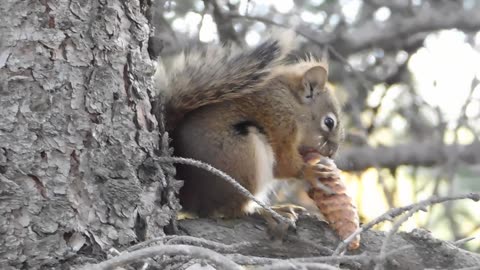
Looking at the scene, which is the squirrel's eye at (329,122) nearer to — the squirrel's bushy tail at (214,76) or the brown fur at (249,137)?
the brown fur at (249,137)

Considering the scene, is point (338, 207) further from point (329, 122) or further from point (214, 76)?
point (329, 122)

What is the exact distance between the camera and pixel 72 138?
4.96 ft

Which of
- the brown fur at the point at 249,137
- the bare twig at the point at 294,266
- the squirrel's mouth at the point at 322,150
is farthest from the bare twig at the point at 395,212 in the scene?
the squirrel's mouth at the point at 322,150

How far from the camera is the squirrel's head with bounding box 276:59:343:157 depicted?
225 centimetres

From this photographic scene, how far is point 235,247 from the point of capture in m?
1.38

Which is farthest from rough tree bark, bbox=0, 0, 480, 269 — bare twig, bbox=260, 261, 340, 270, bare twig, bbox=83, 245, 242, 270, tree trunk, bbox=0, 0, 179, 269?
bare twig, bbox=260, 261, 340, 270

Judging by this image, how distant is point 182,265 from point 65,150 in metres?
0.29

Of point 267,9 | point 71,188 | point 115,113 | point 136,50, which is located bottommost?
point 71,188

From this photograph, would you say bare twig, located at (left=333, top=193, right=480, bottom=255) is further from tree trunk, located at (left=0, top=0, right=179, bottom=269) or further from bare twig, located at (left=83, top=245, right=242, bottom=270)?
tree trunk, located at (left=0, top=0, right=179, bottom=269)

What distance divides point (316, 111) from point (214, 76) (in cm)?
49

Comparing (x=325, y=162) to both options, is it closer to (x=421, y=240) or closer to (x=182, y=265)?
(x=421, y=240)

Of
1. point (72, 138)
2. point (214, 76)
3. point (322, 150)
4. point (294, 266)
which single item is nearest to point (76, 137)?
point (72, 138)

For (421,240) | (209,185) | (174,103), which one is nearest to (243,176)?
(209,185)

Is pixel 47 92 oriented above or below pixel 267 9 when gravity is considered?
below
